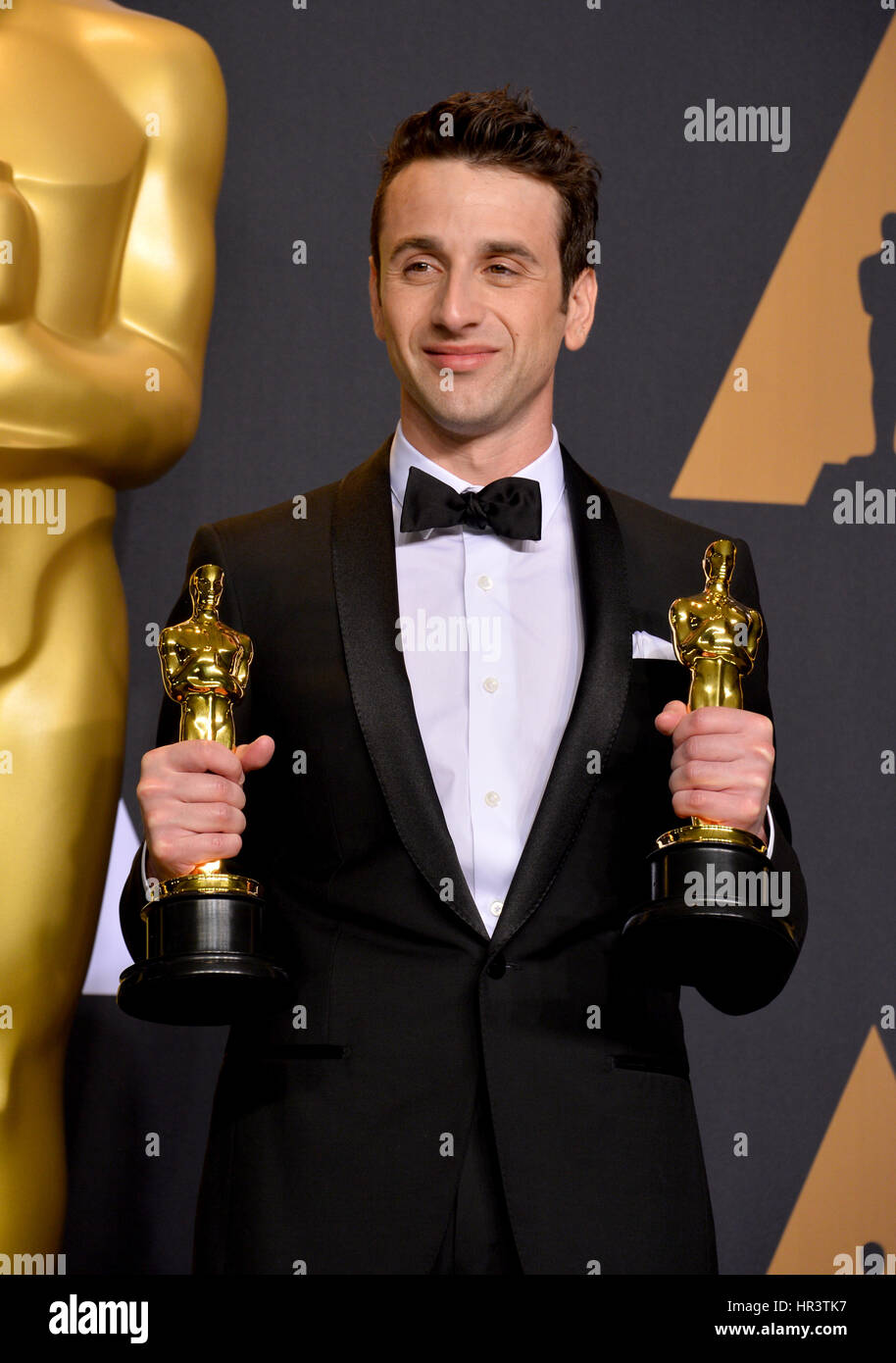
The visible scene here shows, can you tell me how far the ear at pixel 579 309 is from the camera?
1.95 m

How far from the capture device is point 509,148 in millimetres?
1835

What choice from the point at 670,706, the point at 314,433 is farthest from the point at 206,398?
the point at 670,706

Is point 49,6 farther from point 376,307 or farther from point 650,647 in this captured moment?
point 650,647

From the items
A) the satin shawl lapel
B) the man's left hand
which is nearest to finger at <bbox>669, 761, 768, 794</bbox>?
the man's left hand

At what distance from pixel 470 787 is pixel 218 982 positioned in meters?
0.34

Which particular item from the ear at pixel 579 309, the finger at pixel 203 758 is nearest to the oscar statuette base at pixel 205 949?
the finger at pixel 203 758

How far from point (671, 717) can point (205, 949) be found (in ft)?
1.64

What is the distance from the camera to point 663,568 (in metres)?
1.84

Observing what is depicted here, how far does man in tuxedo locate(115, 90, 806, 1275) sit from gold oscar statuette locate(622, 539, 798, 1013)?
0.04m

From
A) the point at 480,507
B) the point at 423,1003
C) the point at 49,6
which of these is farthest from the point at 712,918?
the point at 49,6

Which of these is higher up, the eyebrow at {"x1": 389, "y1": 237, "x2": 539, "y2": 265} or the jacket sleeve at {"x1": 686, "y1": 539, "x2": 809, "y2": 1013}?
the eyebrow at {"x1": 389, "y1": 237, "x2": 539, "y2": 265}

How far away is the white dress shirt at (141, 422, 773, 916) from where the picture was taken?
1.69m

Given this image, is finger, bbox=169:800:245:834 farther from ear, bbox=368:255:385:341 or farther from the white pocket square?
ear, bbox=368:255:385:341

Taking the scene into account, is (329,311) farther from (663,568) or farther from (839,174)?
(663,568)
